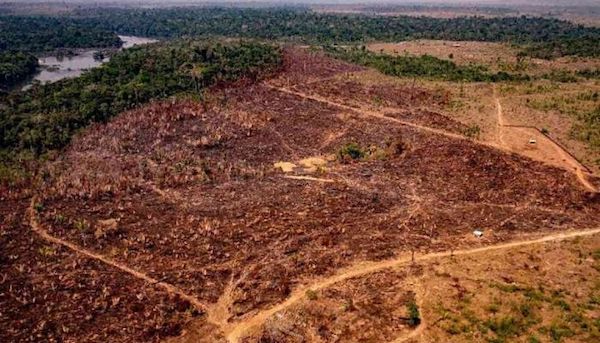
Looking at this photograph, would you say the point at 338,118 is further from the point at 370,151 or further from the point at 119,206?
the point at 119,206

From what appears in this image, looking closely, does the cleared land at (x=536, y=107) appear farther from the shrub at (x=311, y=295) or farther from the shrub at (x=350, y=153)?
the shrub at (x=311, y=295)

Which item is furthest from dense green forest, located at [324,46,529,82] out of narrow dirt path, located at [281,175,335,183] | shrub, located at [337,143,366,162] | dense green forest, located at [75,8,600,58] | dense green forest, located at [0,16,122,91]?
dense green forest, located at [0,16,122,91]

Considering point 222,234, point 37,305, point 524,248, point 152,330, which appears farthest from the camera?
point 222,234

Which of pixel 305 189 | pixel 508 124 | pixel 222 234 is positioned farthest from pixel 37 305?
pixel 508 124

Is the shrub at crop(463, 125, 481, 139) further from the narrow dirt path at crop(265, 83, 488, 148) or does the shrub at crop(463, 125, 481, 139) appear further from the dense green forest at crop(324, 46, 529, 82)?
the dense green forest at crop(324, 46, 529, 82)

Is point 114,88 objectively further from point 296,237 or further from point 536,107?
point 536,107

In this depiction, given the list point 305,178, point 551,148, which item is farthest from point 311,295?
point 551,148
